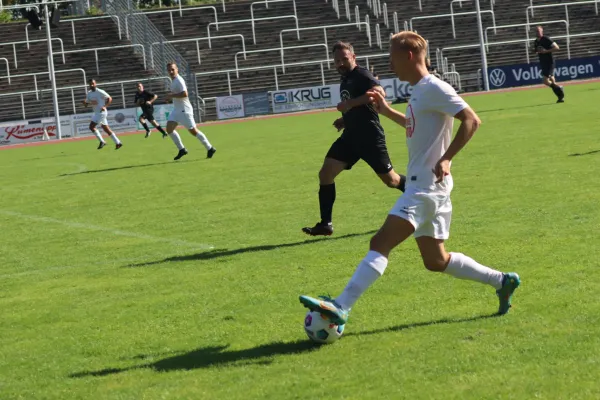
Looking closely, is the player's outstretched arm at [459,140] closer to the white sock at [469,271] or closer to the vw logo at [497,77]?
the white sock at [469,271]

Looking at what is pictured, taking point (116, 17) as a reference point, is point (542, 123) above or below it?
below

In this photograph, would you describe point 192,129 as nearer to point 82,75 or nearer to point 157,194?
point 157,194

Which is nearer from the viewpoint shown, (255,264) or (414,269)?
(414,269)

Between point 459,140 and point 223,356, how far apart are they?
1.94 m

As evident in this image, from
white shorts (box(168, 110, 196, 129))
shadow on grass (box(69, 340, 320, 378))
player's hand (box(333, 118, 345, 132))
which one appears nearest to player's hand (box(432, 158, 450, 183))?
shadow on grass (box(69, 340, 320, 378))

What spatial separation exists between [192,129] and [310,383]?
1880cm

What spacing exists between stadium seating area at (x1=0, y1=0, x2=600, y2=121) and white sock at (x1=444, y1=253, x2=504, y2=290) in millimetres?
39860

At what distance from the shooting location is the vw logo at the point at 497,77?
4906 cm

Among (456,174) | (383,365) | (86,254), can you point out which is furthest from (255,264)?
(456,174)

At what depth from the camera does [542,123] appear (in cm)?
2394

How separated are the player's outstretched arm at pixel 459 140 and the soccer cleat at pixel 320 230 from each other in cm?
472

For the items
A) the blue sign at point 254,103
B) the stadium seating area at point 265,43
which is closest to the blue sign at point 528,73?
the stadium seating area at point 265,43

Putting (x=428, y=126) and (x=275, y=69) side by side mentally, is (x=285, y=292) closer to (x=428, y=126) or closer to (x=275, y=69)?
(x=428, y=126)

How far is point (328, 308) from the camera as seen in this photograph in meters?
6.46
